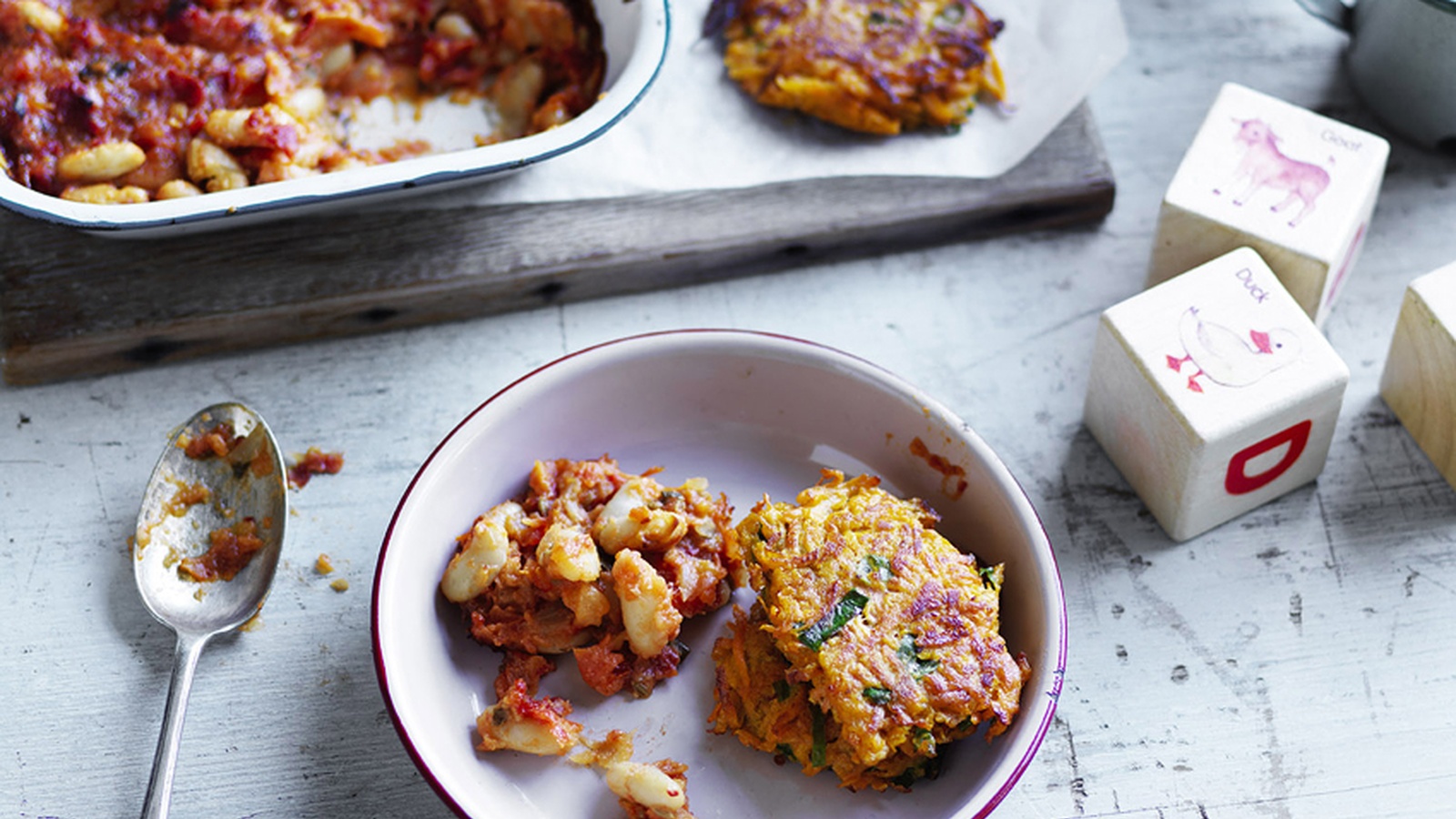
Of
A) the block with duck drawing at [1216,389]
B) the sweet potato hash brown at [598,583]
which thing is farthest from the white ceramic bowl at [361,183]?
the block with duck drawing at [1216,389]

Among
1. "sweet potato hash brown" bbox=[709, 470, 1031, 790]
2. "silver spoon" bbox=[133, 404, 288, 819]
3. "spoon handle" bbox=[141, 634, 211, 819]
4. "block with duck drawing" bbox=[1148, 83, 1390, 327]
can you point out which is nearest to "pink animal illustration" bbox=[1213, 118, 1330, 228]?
"block with duck drawing" bbox=[1148, 83, 1390, 327]

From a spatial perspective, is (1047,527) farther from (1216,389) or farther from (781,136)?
(781,136)

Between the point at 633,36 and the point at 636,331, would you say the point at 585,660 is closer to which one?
the point at 636,331

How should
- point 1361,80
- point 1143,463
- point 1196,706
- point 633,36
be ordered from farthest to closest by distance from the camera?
point 1361,80, point 633,36, point 1143,463, point 1196,706

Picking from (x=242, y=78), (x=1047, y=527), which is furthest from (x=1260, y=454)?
(x=242, y=78)

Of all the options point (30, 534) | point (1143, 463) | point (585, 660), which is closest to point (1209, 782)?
point (1143, 463)

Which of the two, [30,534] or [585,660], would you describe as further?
[30,534]
